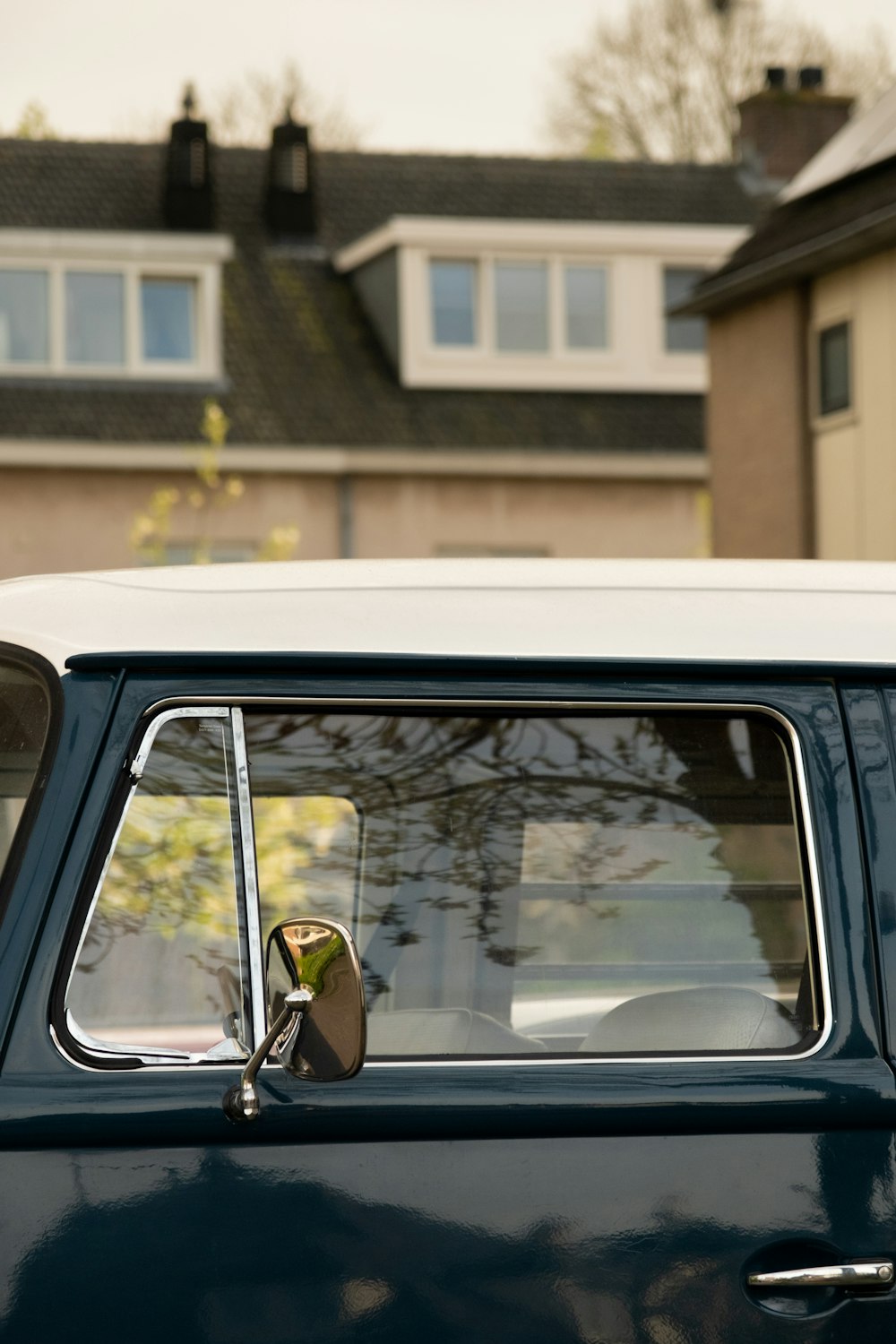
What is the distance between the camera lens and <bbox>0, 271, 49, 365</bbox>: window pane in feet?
72.4

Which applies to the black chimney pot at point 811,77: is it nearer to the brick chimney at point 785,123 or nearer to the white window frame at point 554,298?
the brick chimney at point 785,123

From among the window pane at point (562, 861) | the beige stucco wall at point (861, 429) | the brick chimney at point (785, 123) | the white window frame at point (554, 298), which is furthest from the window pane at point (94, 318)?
the window pane at point (562, 861)

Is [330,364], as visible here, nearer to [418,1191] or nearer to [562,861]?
[562,861]

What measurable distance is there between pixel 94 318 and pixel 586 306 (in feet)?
Answer: 20.5

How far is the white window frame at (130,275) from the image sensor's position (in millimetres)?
21969

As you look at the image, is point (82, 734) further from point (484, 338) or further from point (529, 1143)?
point (484, 338)

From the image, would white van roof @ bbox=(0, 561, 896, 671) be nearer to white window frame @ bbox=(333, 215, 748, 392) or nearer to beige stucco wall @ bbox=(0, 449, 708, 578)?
beige stucco wall @ bbox=(0, 449, 708, 578)

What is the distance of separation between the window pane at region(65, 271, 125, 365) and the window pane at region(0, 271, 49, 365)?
290 mm

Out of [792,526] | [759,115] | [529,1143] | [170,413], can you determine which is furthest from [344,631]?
[759,115]

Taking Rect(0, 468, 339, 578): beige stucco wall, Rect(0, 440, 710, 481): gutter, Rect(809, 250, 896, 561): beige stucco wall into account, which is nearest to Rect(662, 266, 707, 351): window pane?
Rect(0, 440, 710, 481): gutter

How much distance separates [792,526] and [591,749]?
14659 millimetres

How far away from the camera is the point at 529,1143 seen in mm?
2195

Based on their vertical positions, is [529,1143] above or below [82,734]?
below

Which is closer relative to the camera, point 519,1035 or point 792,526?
point 519,1035
